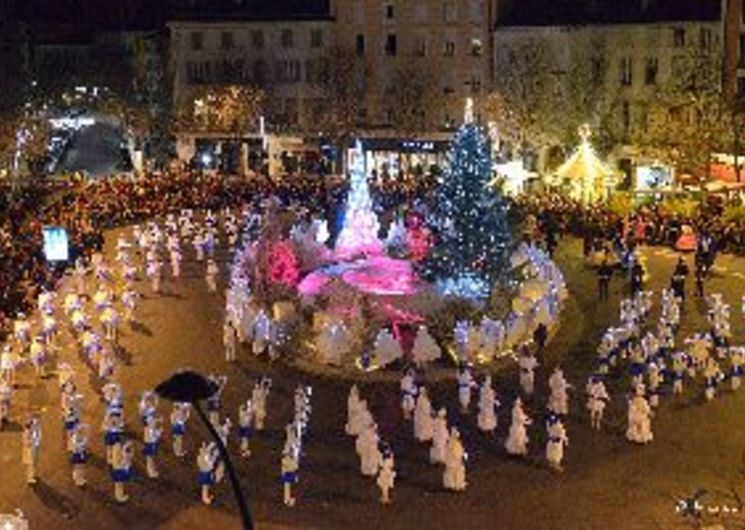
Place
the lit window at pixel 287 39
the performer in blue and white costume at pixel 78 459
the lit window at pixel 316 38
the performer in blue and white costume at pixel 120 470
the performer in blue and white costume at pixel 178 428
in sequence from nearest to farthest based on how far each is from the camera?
1. the performer in blue and white costume at pixel 120 470
2. the performer in blue and white costume at pixel 78 459
3. the performer in blue and white costume at pixel 178 428
4. the lit window at pixel 316 38
5. the lit window at pixel 287 39

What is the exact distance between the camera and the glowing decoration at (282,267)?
114ft

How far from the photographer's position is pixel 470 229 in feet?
107

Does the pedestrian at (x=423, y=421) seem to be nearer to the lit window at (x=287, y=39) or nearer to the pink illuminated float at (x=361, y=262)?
the pink illuminated float at (x=361, y=262)

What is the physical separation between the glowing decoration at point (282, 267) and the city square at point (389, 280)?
0.23ft

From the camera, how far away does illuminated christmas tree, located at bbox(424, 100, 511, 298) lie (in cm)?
3266

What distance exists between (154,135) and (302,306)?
4243 centimetres

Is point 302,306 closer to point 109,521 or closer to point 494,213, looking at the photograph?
point 494,213

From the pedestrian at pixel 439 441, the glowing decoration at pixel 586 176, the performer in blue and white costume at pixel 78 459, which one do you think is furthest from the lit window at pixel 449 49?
the performer in blue and white costume at pixel 78 459

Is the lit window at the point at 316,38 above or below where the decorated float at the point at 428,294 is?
above

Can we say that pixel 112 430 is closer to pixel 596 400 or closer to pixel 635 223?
pixel 596 400

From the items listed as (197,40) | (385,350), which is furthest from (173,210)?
(385,350)

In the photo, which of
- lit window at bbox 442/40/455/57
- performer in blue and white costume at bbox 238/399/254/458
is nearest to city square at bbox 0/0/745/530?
lit window at bbox 442/40/455/57

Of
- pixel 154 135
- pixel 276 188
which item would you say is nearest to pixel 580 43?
pixel 276 188

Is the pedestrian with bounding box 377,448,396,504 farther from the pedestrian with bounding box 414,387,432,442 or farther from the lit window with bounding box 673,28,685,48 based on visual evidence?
the lit window with bounding box 673,28,685,48
